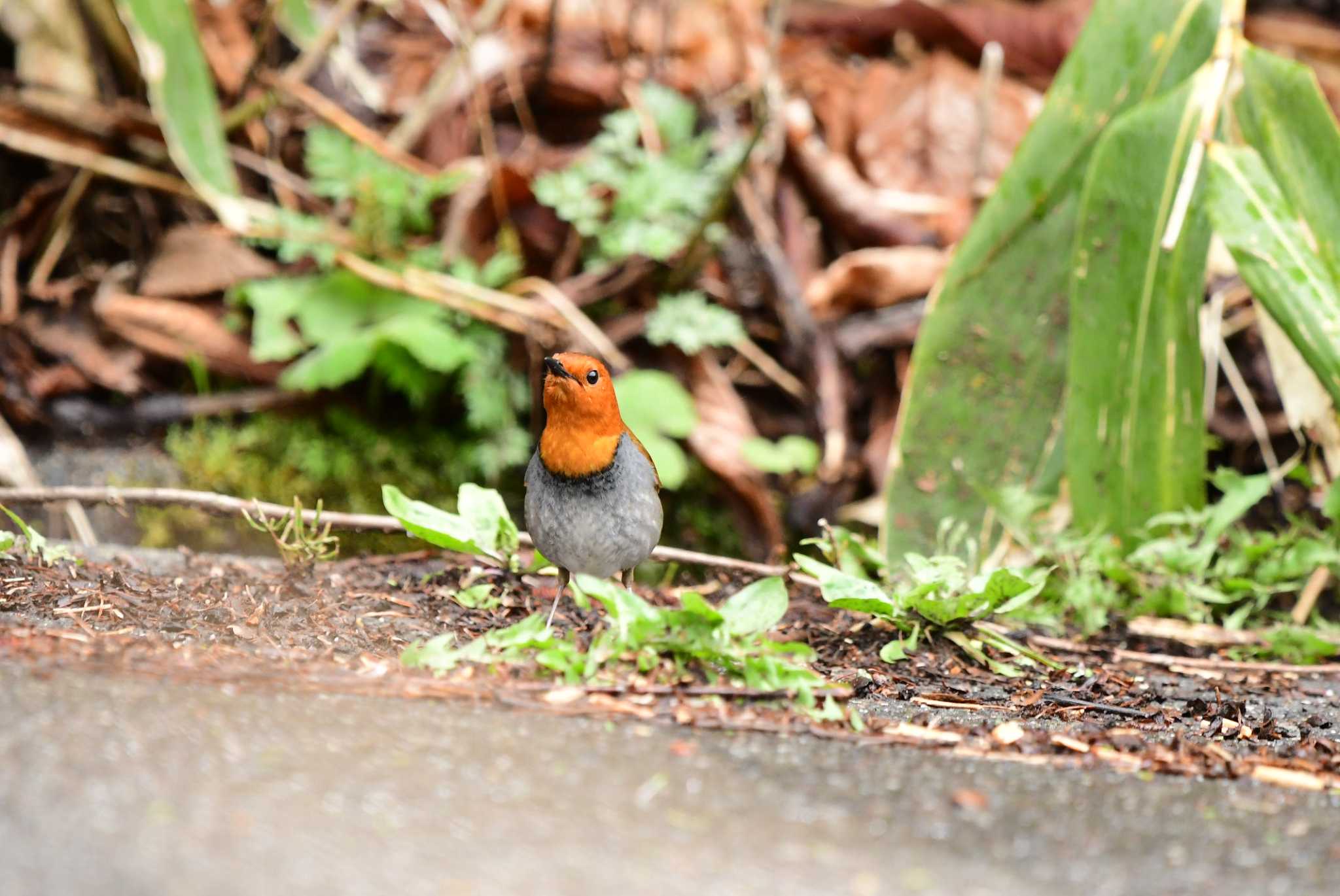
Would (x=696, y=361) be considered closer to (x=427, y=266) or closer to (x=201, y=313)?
(x=427, y=266)

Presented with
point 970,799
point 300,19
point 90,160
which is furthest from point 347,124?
point 970,799

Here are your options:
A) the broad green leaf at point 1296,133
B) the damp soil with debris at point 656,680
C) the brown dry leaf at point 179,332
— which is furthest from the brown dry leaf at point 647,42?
the damp soil with debris at point 656,680

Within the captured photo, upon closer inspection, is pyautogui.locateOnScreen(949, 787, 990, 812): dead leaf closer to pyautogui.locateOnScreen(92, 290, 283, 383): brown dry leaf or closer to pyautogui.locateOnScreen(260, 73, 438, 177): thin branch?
pyautogui.locateOnScreen(92, 290, 283, 383): brown dry leaf

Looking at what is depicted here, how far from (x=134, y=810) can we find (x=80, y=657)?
610 millimetres

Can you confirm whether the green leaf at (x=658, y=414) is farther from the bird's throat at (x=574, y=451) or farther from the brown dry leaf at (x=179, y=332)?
the bird's throat at (x=574, y=451)

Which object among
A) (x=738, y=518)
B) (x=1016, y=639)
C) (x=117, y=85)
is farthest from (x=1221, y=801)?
(x=117, y=85)

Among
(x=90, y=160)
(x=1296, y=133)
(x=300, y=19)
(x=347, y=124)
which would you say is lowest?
(x=90, y=160)

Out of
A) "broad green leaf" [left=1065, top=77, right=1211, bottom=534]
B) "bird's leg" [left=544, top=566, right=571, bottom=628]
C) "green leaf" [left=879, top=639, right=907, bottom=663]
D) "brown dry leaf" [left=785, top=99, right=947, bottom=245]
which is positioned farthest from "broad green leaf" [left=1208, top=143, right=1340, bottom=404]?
"brown dry leaf" [left=785, top=99, right=947, bottom=245]

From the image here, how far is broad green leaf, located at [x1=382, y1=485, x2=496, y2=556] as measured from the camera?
8.41ft

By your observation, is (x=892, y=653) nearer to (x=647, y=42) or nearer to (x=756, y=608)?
(x=756, y=608)

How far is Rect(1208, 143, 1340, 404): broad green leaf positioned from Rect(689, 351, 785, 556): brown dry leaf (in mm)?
2114

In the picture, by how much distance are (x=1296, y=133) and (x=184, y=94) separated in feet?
12.3

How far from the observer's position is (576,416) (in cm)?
267

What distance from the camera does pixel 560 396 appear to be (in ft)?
8.73
